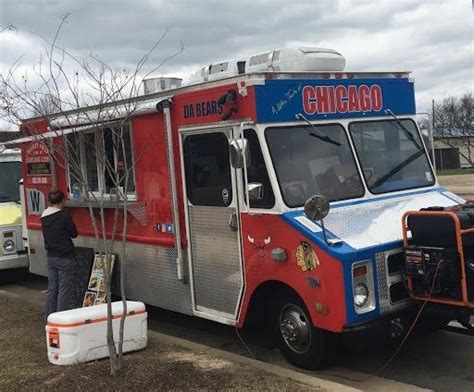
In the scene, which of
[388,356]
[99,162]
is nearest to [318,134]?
[388,356]

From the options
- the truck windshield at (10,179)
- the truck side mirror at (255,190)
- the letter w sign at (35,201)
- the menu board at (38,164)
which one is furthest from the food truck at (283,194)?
the truck windshield at (10,179)

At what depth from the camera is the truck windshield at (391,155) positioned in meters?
5.72

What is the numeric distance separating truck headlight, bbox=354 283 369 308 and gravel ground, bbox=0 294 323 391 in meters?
0.76

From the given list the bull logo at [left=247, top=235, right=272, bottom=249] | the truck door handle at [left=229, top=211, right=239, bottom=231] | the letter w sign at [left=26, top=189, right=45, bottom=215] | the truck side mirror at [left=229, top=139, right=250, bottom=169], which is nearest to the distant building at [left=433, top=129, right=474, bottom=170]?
the letter w sign at [left=26, top=189, right=45, bottom=215]

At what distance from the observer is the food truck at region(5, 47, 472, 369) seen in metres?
4.78

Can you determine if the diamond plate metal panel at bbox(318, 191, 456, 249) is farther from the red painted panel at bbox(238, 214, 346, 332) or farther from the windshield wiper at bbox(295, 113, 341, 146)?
the windshield wiper at bbox(295, 113, 341, 146)

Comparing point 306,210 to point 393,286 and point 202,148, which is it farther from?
point 202,148

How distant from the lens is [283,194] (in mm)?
5117

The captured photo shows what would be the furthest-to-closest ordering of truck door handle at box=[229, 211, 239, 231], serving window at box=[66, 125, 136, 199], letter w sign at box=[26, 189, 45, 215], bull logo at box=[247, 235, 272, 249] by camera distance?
letter w sign at box=[26, 189, 45, 215], serving window at box=[66, 125, 136, 199], truck door handle at box=[229, 211, 239, 231], bull logo at box=[247, 235, 272, 249]

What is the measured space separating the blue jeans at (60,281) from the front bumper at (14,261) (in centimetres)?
312

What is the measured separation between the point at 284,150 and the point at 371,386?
207cm

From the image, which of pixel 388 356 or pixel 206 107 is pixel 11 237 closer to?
pixel 206 107

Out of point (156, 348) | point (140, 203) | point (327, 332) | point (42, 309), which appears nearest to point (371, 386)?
point (327, 332)

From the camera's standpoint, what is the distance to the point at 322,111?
18.1 ft
